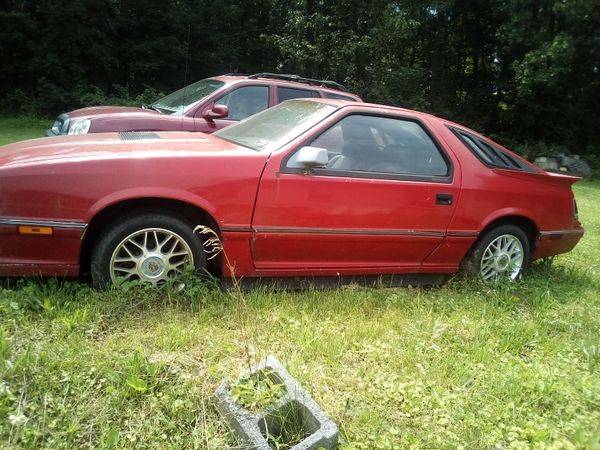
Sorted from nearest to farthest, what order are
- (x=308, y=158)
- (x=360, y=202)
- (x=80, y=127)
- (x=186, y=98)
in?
(x=308, y=158) → (x=360, y=202) → (x=80, y=127) → (x=186, y=98)

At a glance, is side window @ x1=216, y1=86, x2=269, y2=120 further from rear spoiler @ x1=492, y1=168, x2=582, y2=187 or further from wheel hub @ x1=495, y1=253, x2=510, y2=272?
wheel hub @ x1=495, y1=253, x2=510, y2=272

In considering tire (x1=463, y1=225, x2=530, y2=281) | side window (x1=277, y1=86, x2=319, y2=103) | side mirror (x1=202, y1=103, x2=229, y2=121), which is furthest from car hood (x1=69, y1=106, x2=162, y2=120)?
tire (x1=463, y1=225, x2=530, y2=281)

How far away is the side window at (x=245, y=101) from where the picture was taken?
642 cm

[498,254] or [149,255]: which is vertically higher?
[149,255]

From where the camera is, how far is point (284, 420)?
6.93 feet

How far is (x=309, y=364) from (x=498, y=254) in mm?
2280

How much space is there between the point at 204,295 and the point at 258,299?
1.17ft

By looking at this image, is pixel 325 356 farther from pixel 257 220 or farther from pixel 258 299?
pixel 257 220

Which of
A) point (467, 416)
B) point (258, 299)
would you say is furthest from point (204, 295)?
point (467, 416)

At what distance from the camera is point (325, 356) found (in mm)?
2744

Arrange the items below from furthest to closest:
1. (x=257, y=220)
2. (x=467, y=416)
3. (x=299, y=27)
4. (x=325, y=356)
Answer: (x=299, y=27)
(x=257, y=220)
(x=325, y=356)
(x=467, y=416)

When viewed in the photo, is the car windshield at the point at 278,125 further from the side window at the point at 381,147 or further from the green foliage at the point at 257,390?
the green foliage at the point at 257,390

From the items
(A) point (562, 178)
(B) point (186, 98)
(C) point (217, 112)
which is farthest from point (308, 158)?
(B) point (186, 98)

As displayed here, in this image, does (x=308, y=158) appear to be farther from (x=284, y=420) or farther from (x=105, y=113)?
(x=105, y=113)
